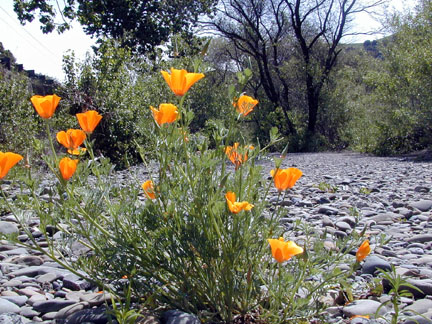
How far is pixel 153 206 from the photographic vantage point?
1511 mm

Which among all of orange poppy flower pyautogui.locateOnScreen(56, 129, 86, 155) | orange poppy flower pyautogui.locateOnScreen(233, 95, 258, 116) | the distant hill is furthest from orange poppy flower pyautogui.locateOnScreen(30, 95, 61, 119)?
the distant hill

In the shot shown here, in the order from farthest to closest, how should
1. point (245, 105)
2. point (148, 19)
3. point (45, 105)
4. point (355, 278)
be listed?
point (148, 19) < point (355, 278) < point (245, 105) < point (45, 105)

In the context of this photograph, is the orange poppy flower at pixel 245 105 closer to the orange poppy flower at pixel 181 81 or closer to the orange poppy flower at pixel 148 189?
the orange poppy flower at pixel 181 81

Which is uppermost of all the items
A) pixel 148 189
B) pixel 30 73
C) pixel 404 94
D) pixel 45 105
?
pixel 30 73

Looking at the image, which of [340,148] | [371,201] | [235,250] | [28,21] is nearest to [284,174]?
[235,250]

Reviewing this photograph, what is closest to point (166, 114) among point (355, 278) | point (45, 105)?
point (45, 105)

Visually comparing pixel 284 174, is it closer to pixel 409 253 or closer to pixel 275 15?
pixel 409 253

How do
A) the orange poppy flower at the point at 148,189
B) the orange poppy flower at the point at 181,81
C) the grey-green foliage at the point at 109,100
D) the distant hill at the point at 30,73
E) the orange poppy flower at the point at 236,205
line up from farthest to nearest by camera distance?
1. the distant hill at the point at 30,73
2. the grey-green foliage at the point at 109,100
3. the orange poppy flower at the point at 148,189
4. the orange poppy flower at the point at 181,81
5. the orange poppy flower at the point at 236,205

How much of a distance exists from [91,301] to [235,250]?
747mm

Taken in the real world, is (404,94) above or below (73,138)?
below

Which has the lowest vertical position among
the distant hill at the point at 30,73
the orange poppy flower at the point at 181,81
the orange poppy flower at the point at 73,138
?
the orange poppy flower at the point at 73,138

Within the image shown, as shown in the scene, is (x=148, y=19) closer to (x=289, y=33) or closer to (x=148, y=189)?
(x=289, y=33)

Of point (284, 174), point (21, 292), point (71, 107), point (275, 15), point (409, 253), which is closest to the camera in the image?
point (284, 174)

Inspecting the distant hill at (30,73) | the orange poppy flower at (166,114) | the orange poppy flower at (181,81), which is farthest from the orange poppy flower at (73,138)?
the distant hill at (30,73)
